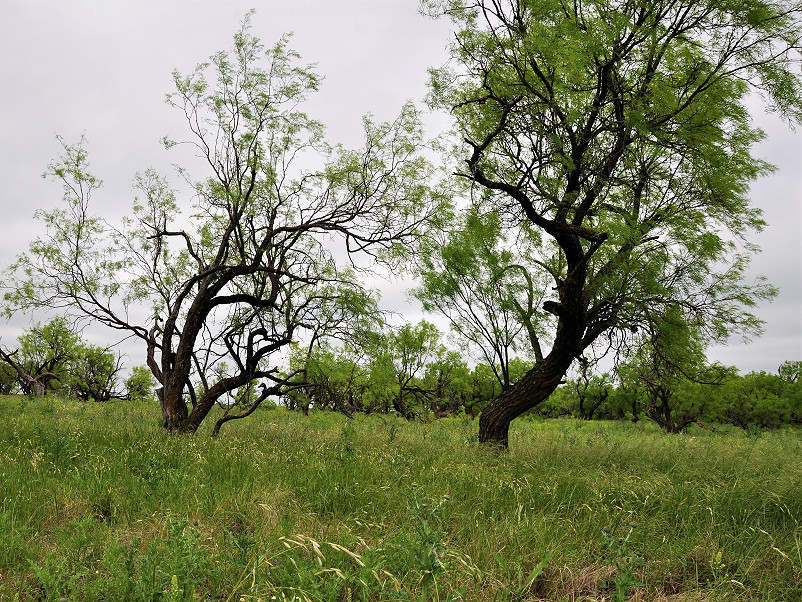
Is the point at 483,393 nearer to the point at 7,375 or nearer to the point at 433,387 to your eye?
the point at 433,387

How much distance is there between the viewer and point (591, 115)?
8977 mm

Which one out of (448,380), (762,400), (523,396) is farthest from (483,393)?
(523,396)

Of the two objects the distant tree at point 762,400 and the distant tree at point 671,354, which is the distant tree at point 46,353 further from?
the distant tree at point 762,400

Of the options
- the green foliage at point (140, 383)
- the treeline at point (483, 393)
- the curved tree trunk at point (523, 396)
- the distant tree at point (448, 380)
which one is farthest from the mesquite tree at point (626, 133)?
the green foliage at point (140, 383)

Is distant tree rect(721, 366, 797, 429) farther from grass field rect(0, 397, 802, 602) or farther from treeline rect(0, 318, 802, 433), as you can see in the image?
grass field rect(0, 397, 802, 602)

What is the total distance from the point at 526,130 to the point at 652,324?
15.0 feet

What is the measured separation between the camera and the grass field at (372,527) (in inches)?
123

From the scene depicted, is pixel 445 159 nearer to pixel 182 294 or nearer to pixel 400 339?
pixel 182 294

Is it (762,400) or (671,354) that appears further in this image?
(762,400)

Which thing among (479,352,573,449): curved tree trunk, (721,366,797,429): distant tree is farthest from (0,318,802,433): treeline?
(479,352,573,449): curved tree trunk

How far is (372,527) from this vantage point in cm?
454

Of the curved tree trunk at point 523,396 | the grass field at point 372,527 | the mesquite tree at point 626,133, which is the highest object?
the mesquite tree at point 626,133

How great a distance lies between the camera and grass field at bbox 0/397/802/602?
10.2 feet

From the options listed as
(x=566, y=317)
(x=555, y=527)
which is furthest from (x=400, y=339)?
(x=555, y=527)
